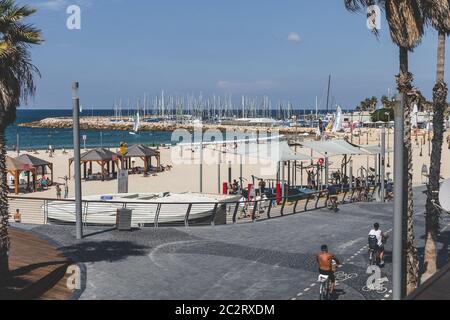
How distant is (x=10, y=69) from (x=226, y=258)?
7.44 meters

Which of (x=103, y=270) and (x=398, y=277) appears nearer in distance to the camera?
(x=398, y=277)

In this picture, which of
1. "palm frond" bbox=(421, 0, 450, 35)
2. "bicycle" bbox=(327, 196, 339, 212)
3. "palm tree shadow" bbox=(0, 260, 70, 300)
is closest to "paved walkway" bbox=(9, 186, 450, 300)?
"palm tree shadow" bbox=(0, 260, 70, 300)

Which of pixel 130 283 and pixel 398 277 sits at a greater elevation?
pixel 398 277

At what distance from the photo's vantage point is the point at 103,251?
1524 centimetres

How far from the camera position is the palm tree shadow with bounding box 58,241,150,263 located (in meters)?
14.4

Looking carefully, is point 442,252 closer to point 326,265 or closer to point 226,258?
point 326,265

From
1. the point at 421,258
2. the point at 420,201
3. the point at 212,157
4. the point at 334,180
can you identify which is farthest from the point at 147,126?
the point at 421,258

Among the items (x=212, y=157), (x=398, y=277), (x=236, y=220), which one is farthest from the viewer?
(x=212, y=157)

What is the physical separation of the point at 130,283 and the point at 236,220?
1024 cm

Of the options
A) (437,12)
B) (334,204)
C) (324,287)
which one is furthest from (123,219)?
(437,12)

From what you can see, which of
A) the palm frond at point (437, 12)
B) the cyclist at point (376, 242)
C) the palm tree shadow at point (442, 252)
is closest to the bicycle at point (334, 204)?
the palm tree shadow at point (442, 252)

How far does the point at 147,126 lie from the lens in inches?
6900

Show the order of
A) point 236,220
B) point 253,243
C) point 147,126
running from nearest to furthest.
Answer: point 253,243
point 236,220
point 147,126

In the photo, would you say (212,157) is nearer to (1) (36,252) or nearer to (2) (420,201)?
(2) (420,201)
